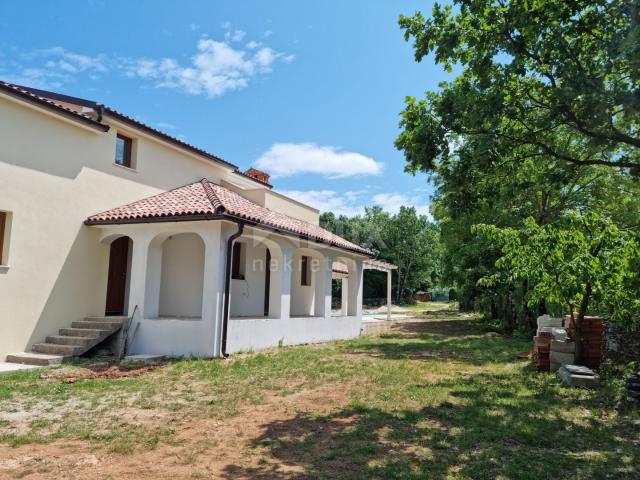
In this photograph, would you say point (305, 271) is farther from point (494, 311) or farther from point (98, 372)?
point (494, 311)

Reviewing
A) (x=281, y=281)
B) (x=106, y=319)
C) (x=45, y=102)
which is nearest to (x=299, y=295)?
(x=281, y=281)

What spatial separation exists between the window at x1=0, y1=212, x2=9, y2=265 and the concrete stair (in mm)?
2096

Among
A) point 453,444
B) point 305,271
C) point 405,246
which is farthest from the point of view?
point 405,246

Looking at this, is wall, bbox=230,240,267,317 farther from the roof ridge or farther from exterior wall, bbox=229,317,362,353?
the roof ridge

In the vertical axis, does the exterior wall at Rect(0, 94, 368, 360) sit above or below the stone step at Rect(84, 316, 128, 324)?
above

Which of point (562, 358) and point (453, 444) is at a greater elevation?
point (562, 358)

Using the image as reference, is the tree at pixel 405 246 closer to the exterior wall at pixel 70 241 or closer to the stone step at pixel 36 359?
the exterior wall at pixel 70 241

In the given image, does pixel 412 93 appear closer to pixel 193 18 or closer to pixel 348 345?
pixel 193 18

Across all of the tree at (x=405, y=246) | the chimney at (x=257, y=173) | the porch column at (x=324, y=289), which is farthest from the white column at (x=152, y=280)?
the tree at (x=405, y=246)

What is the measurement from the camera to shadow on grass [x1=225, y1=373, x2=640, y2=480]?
4.26 meters

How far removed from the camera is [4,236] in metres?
9.94

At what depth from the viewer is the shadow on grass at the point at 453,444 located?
4.26 m

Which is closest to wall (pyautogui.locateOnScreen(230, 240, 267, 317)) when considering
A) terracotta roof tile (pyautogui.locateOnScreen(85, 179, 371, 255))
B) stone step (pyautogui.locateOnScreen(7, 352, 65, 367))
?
terracotta roof tile (pyautogui.locateOnScreen(85, 179, 371, 255))

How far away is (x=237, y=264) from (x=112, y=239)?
4.09 meters
